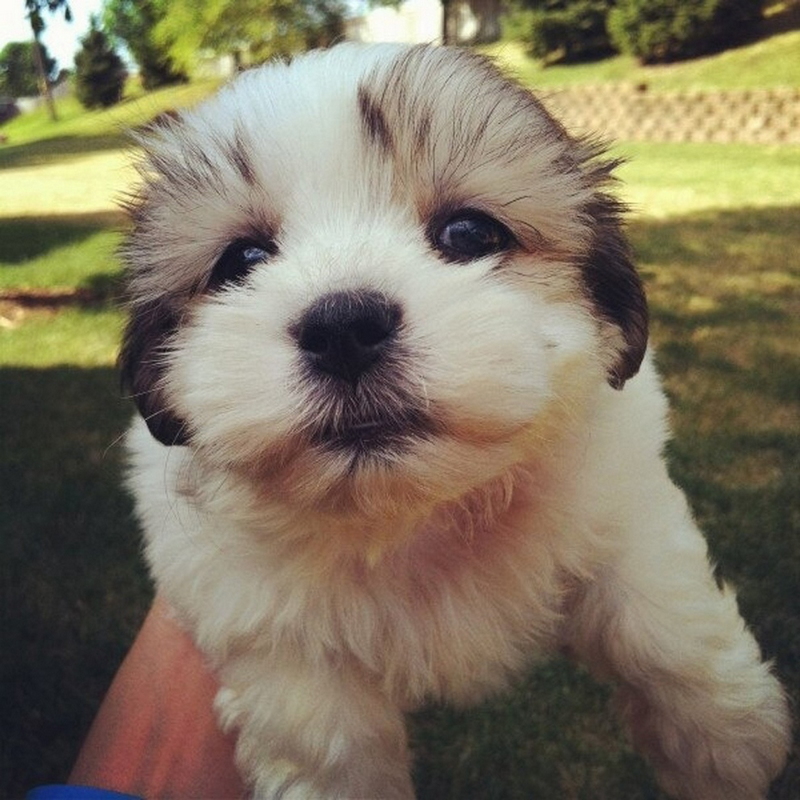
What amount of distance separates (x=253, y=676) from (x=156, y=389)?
0.66 m

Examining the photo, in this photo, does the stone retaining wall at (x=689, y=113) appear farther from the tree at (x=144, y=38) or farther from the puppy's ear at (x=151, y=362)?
the puppy's ear at (x=151, y=362)

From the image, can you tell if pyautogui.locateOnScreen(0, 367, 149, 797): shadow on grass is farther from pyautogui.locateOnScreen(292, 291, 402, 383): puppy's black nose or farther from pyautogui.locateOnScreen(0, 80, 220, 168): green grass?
pyautogui.locateOnScreen(0, 80, 220, 168): green grass

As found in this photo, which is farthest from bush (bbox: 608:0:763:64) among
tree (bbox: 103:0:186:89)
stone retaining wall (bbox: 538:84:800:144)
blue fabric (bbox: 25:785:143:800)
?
blue fabric (bbox: 25:785:143:800)

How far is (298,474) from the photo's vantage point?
149 centimetres

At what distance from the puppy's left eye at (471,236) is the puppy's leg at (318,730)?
920 mm

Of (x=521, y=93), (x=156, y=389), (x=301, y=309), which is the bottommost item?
(x=156, y=389)

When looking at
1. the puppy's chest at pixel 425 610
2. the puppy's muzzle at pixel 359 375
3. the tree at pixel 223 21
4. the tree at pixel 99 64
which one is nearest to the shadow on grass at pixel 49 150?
the tree at pixel 223 21

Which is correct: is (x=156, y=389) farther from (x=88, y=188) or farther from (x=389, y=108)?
(x=88, y=188)

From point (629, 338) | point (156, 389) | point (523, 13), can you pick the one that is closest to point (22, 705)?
point (156, 389)

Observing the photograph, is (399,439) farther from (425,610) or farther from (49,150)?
(49,150)

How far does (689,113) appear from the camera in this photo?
15461 mm

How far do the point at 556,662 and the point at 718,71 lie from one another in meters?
16.5

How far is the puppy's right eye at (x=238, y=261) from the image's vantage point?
1.83 meters

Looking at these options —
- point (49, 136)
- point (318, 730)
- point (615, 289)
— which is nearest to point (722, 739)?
point (318, 730)
